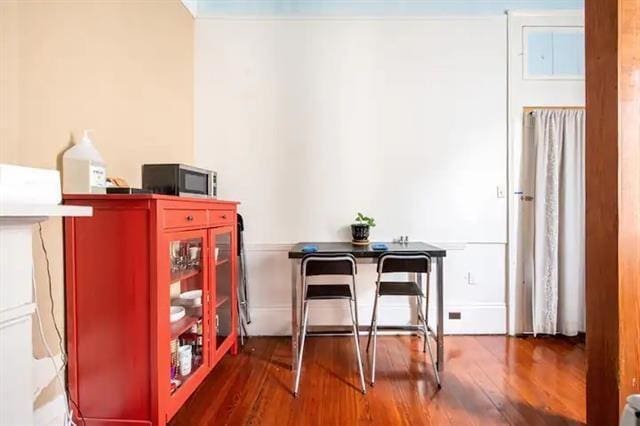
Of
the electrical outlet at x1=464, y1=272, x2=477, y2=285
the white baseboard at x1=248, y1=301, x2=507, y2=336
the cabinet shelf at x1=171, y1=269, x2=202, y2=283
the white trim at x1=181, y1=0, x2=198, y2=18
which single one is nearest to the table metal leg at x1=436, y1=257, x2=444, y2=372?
the white baseboard at x1=248, y1=301, x2=507, y2=336

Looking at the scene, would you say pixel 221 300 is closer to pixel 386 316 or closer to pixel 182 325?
pixel 182 325

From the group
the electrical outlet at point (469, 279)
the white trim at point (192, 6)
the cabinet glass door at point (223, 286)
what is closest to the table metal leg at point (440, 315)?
the electrical outlet at point (469, 279)

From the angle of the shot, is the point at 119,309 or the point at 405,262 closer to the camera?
the point at 119,309

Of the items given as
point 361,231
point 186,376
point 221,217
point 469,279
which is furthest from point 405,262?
point 186,376

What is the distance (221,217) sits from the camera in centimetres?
248

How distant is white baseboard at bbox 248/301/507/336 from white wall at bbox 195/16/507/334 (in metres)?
0.01

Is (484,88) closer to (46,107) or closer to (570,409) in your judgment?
(570,409)

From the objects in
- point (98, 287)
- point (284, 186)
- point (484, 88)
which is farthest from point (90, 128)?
point (484, 88)

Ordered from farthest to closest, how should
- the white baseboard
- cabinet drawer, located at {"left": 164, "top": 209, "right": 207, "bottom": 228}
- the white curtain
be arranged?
the white baseboard → the white curtain → cabinet drawer, located at {"left": 164, "top": 209, "right": 207, "bottom": 228}

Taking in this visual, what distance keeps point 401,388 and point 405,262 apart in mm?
799

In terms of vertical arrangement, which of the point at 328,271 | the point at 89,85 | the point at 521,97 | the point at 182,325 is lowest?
the point at 182,325

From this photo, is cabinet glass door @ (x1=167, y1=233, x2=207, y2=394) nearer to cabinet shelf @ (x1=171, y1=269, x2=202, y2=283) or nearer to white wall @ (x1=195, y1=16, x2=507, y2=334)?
cabinet shelf @ (x1=171, y1=269, x2=202, y2=283)

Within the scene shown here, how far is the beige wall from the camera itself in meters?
1.57

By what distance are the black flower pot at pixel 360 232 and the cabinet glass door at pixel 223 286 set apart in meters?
1.02
